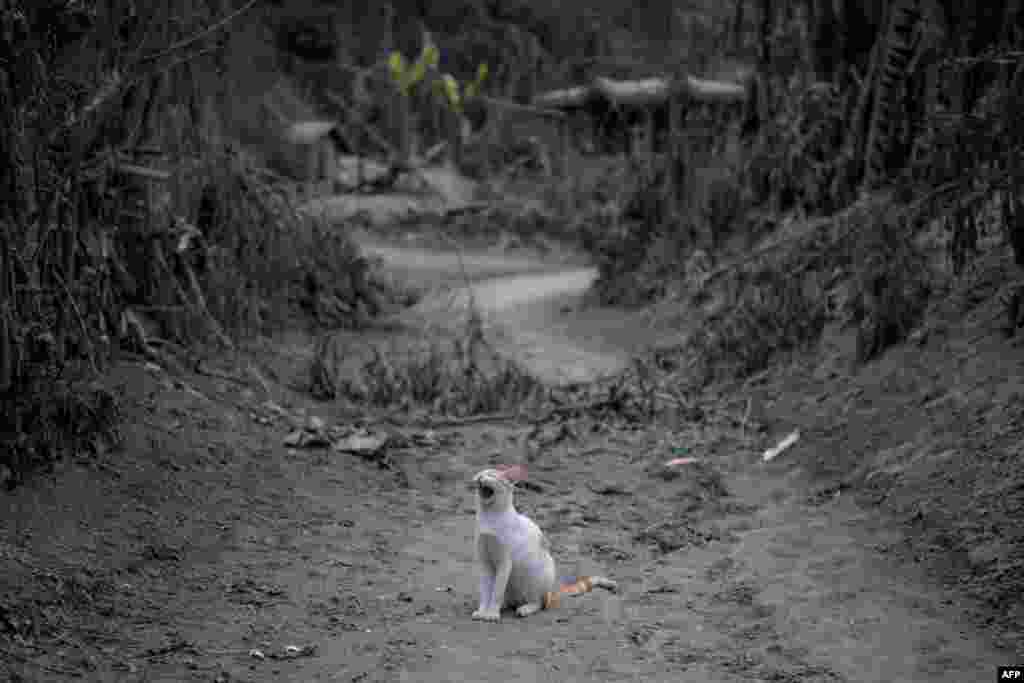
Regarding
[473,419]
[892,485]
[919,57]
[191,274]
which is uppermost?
[919,57]

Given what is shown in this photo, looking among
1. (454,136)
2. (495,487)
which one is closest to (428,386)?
(495,487)

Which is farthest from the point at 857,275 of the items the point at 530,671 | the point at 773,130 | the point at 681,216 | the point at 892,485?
the point at 681,216

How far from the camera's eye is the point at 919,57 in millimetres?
10578

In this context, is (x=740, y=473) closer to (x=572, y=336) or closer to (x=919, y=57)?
(x=919, y=57)

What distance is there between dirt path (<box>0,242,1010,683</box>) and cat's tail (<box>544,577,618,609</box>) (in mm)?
103

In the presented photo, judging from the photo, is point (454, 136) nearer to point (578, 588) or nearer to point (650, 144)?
point (650, 144)

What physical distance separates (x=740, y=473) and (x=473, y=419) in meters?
2.45

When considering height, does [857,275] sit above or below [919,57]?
below

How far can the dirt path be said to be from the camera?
14.3 ft

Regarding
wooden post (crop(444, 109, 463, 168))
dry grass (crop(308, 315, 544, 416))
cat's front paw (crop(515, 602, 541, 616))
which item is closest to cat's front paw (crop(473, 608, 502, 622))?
cat's front paw (crop(515, 602, 541, 616))

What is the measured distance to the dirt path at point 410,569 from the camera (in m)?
4.36

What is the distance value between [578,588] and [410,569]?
38.5 inches

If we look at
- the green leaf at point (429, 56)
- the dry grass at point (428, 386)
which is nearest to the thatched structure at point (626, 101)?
the green leaf at point (429, 56)

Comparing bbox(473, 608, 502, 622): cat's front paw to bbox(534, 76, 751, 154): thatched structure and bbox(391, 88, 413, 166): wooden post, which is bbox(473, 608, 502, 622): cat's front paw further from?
bbox(391, 88, 413, 166): wooden post
